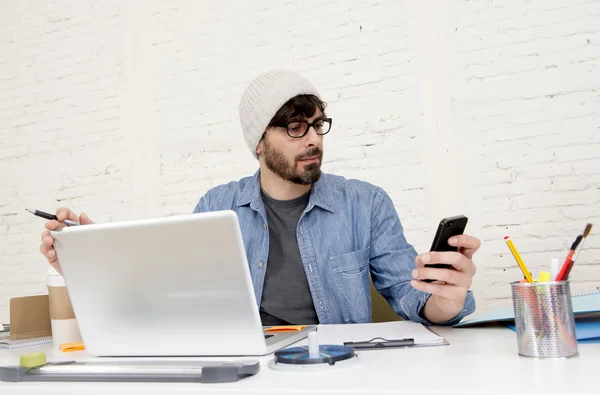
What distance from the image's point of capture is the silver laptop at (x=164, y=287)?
2.59ft

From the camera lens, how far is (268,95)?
5.89 feet

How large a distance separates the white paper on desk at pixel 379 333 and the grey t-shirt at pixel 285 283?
0.40 m

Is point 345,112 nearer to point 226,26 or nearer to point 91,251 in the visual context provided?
point 226,26

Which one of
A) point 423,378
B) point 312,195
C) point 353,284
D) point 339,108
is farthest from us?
point 339,108

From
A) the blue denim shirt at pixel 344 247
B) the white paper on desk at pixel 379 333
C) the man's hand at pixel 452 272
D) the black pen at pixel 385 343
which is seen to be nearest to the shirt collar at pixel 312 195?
the blue denim shirt at pixel 344 247

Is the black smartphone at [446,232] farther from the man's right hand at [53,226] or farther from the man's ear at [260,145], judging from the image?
the man's ear at [260,145]

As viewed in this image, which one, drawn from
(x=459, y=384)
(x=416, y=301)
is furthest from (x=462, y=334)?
(x=459, y=384)

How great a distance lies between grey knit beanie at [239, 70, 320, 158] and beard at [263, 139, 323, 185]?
0.37ft

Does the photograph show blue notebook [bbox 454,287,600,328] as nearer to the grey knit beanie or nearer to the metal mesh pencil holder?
the metal mesh pencil holder

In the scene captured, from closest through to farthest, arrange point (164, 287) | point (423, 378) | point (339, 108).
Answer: point (423, 378) → point (164, 287) → point (339, 108)

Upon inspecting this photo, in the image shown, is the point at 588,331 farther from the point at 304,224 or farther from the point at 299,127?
the point at 299,127

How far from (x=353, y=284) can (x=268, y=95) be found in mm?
676

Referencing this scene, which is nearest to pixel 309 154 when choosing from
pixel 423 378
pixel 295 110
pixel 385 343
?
pixel 295 110

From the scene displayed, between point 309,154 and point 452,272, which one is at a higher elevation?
point 309,154
